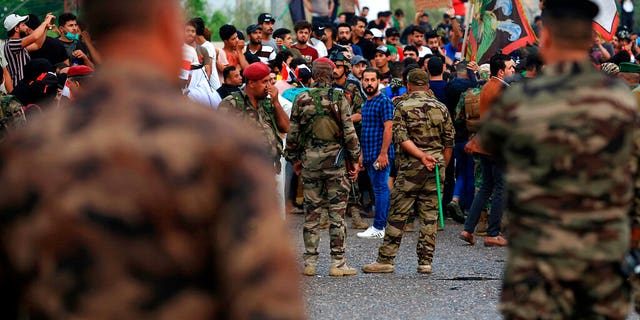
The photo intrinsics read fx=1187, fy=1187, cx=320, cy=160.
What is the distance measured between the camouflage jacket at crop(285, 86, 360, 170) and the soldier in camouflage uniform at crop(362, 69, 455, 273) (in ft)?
1.73

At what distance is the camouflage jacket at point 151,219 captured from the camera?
7.58 feet

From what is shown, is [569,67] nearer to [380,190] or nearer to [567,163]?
[567,163]

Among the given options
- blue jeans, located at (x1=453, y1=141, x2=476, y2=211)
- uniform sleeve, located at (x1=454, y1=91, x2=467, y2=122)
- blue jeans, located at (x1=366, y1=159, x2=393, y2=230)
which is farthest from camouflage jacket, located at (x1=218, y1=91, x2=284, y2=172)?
blue jeans, located at (x1=453, y1=141, x2=476, y2=211)

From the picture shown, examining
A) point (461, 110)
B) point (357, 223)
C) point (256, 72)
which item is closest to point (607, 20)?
point (461, 110)

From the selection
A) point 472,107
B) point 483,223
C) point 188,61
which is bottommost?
point 483,223

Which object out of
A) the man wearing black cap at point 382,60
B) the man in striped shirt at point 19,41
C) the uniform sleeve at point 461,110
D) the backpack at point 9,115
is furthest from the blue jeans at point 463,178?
the backpack at point 9,115

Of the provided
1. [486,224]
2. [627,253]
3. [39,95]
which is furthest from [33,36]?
[627,253]

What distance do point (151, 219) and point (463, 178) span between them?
12.0m

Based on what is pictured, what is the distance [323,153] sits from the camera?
1039 cm

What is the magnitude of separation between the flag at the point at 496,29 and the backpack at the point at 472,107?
8.32ft

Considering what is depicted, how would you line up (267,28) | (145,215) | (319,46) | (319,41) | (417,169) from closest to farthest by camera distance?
(145,215)
(417,169)
(267,28)
(319,46)
(319,41)

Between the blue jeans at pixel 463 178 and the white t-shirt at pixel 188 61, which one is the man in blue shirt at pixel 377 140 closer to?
the blue jeans at pixel 463 178

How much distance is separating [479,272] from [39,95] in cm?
434

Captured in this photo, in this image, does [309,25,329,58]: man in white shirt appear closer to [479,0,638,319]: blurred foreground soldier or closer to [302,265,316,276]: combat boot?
[302,265,316,276]: combat boot
